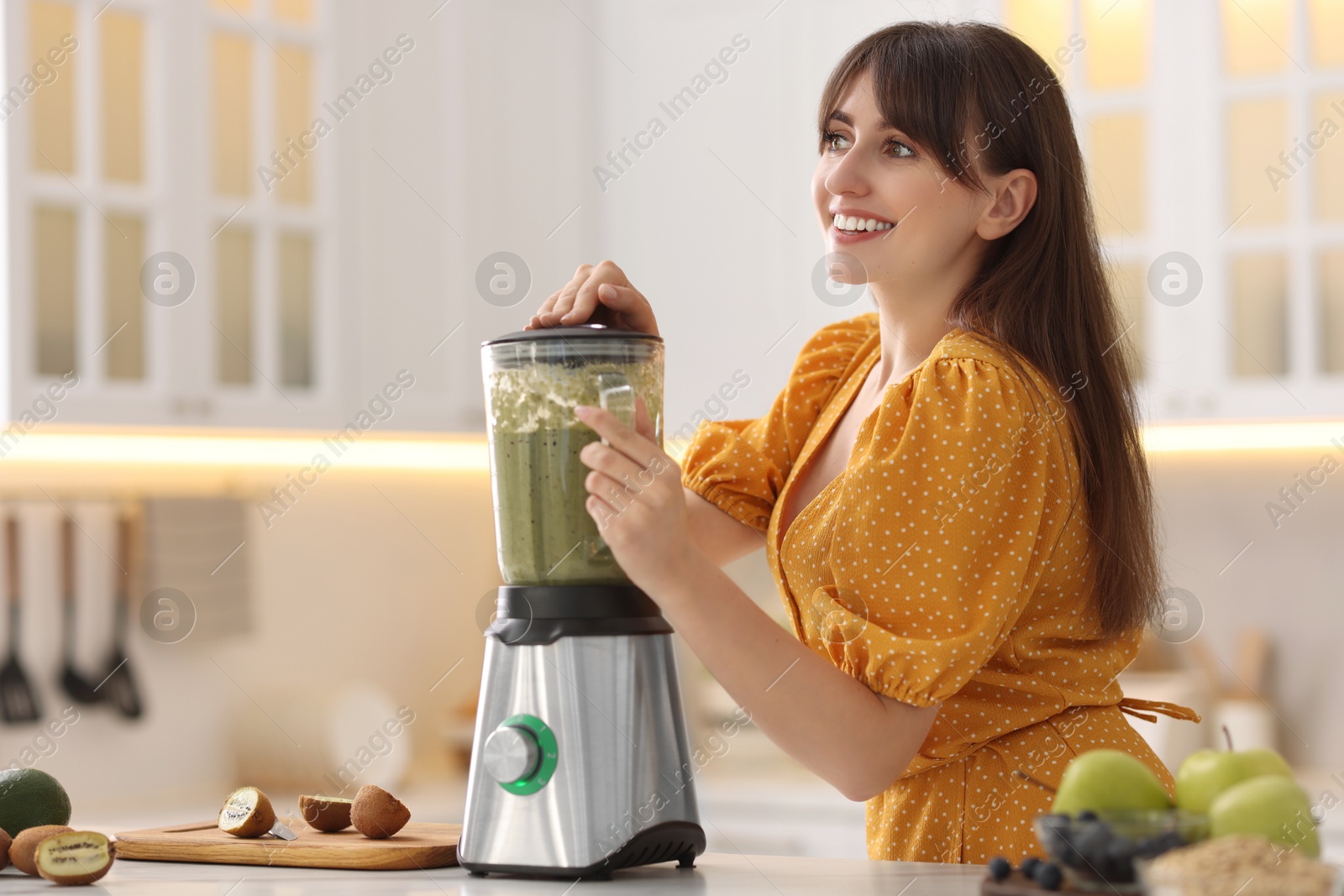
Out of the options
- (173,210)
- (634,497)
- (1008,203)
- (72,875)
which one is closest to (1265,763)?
(634,497)

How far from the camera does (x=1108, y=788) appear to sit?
796 mm

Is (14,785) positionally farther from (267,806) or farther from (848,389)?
(848,389)

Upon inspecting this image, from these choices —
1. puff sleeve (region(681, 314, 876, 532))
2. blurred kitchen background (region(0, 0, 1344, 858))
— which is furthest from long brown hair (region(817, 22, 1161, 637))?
blurred kitchen background (region(0, 0, 1344, 858))

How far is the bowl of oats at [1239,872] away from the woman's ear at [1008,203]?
1.87ft

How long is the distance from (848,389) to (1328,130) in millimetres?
1731

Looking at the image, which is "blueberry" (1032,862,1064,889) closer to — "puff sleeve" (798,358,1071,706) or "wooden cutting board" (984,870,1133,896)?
"wooden cutting board" (984,870,1133,896)

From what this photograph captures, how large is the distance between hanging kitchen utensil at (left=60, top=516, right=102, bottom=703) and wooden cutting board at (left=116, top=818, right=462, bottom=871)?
1.61 m

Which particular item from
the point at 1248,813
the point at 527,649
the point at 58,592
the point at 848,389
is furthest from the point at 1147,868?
the point at 58,592

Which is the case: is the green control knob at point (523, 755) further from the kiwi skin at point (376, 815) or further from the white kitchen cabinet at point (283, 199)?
the white kitchen cabinet at point (283, 199)

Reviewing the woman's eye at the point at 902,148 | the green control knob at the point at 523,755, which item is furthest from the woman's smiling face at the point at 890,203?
the green control knob at the point at 523,755

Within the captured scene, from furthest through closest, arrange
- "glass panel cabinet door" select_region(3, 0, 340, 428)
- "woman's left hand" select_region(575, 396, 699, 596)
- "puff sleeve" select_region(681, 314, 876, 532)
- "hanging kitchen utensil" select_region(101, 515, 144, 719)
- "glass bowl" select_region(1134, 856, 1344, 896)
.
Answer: "hanging kitchen utensil" select_region(101, 515, 144, 719)
"glass panel cabinet door" select_region(3, 0, 340, 428)
"puff sleeve" select_region(681, 314, 876, 532)
"woman's left hand" select_region(575, 396, 699, 596)
"glass bowl" select_region(1134, 856, 1344, 896)

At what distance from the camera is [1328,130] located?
102 inches

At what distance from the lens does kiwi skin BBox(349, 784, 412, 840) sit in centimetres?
109

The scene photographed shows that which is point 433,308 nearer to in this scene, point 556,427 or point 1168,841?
point 556,427
